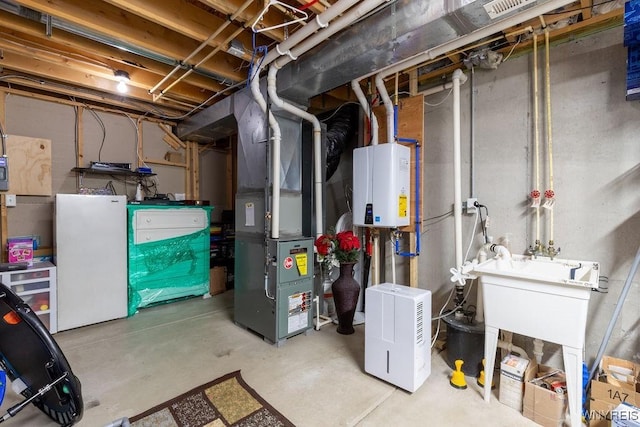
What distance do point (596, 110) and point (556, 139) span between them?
0.27 metres

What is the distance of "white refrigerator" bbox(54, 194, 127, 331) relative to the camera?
304 cm

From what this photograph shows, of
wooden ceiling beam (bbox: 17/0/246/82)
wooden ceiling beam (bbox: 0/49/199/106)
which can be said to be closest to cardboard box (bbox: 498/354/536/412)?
wooden ceiling beam (bbox: 17/0/246/82)

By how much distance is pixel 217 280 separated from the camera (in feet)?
14.2

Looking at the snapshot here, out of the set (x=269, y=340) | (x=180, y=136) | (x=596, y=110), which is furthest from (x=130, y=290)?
(x=596, y=110)

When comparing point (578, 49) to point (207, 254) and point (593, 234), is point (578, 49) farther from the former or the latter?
point (207, 254)

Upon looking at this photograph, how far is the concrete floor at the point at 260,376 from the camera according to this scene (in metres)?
1.80

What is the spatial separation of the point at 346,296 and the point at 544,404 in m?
1.60

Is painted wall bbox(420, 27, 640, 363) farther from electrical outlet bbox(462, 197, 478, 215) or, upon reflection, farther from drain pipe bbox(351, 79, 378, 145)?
drain pipe bbox(351, 79, 378, 145)

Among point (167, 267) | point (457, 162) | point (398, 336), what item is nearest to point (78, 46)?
point (167, 267)

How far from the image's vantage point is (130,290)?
3.50 metres

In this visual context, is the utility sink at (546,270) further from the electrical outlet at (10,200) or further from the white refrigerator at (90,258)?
the electrical outlet at (10,200)

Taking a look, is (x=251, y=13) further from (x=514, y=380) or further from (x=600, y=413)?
(x=600, y=413)

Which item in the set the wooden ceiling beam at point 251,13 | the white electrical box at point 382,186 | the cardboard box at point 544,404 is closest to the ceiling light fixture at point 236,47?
the wooden ceiling beam at point 251,13

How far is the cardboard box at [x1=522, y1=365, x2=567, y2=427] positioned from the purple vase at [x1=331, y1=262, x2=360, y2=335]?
147cm
